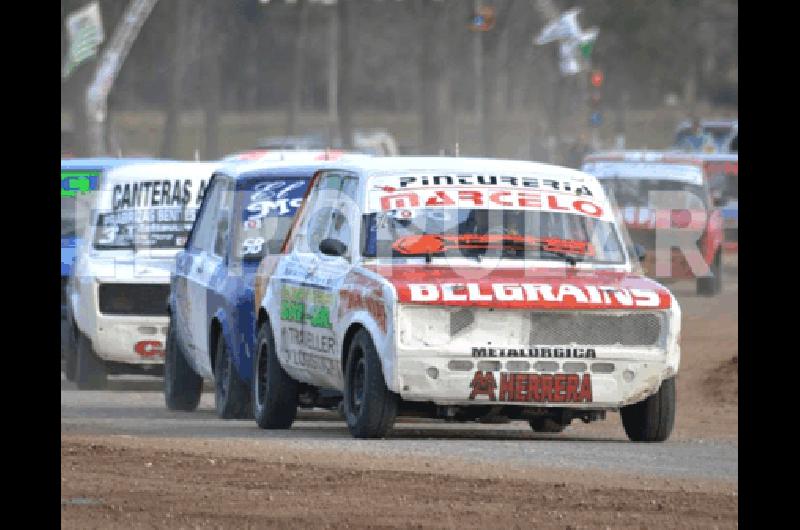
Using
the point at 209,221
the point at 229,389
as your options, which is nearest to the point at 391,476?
the point at 229,389

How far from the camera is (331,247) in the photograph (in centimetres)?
1229

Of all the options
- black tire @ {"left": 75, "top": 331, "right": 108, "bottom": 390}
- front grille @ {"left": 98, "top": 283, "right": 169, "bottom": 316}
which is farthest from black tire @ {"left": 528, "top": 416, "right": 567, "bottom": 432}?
black tire @ {"left": 75, "top": 331, "right": 108, "bottom": 390}

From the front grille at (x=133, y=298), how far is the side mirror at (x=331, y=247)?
5097mm

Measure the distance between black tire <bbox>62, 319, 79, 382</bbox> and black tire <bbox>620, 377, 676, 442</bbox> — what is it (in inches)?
270

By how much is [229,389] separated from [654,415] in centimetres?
333

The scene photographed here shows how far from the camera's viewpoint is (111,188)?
57.5ft

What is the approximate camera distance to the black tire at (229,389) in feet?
46.7

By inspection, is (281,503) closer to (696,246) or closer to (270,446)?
(270,446)

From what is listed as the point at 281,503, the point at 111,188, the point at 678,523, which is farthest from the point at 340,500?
the point at 111,188

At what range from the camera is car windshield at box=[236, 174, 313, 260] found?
14.7m

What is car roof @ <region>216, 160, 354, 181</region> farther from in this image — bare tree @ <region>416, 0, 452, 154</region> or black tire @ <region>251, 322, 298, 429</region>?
bare tree @ <region>416, 0, 452, 154</region>

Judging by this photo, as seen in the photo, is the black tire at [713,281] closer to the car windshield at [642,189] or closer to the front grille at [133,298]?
the car windshield at [642,189]

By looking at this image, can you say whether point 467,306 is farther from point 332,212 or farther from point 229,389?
point 229,389

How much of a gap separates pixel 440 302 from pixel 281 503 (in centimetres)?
244
